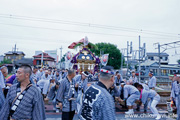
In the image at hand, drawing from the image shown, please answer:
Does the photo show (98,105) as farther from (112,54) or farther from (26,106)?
(112,54)

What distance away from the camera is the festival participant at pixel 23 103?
82.0 inches

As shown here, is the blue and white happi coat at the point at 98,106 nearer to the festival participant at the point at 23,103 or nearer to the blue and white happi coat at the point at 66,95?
the festival participant at the point at 23,103

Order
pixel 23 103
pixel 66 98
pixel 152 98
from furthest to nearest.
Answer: pixel 152 98
pixel 66 98
pixel 23 103

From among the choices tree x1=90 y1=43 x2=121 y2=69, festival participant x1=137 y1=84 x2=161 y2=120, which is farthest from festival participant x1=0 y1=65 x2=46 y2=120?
tree x1=90 y1=43 x2=121 y2=69

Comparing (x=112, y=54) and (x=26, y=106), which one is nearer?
(x=26, y=106)

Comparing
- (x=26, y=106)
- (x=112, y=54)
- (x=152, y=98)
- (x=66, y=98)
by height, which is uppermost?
(x=112, y=54)

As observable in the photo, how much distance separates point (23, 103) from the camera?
2.09 m

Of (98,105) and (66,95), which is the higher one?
(98,105)

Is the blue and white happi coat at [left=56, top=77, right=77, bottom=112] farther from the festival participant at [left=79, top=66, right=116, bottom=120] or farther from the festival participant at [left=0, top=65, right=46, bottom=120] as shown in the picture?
the festival participant at [left=79, top=66, right=116, bottom=120]

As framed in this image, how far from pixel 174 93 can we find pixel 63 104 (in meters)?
5.14

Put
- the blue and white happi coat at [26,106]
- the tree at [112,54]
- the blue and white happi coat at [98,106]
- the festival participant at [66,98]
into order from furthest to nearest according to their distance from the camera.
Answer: the tree at [112,54]
the festival participant at [66,98]
the blue and white happi coat at [26,106]
the blue and white happi coat at [98,106]

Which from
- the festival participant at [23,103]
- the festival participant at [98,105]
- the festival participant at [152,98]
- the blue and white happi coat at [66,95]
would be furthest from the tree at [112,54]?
the festival participant at [98,105]

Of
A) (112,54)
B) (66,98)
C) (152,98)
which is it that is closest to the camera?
(66,98)

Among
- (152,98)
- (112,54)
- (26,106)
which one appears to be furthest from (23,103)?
(112,54)
